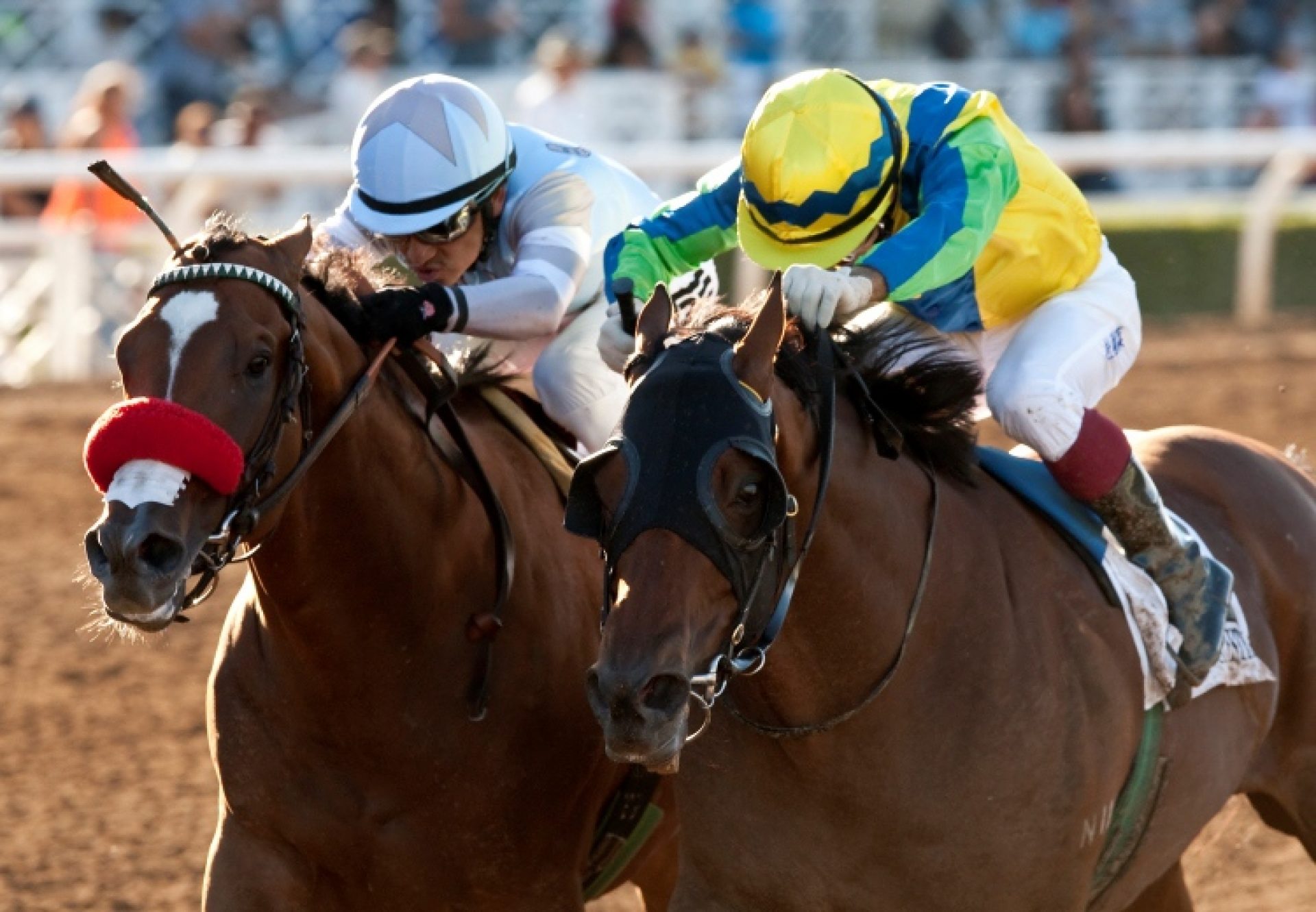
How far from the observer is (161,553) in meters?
3.01

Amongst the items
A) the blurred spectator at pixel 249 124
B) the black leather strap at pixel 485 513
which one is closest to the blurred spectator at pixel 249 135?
the blurred spectator at pixel 249 124

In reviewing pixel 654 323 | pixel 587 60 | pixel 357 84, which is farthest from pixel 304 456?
pixel 587 60

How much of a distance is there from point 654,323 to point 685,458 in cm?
31

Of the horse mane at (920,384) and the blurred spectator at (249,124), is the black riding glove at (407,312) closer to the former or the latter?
the horse mane at (920,384)

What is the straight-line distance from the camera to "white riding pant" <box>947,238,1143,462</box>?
360cm

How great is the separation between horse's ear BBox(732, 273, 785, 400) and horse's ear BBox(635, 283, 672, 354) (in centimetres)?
14

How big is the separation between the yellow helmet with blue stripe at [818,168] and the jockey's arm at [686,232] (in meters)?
0.22

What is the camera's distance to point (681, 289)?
4.46m

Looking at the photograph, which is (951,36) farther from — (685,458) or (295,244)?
(685,458)

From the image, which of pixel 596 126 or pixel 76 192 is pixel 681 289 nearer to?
pixel 76 192

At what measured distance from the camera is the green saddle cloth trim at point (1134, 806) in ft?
11.5

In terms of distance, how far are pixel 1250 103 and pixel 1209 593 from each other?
14.5 meters

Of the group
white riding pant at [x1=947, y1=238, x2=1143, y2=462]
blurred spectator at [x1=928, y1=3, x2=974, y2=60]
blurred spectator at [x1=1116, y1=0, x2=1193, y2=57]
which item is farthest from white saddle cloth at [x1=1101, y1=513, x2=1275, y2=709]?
blurred spectator at [x1=1116, y1=0, x2=1193, y2=57]

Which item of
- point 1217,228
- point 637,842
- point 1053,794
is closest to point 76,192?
point 1217,228
